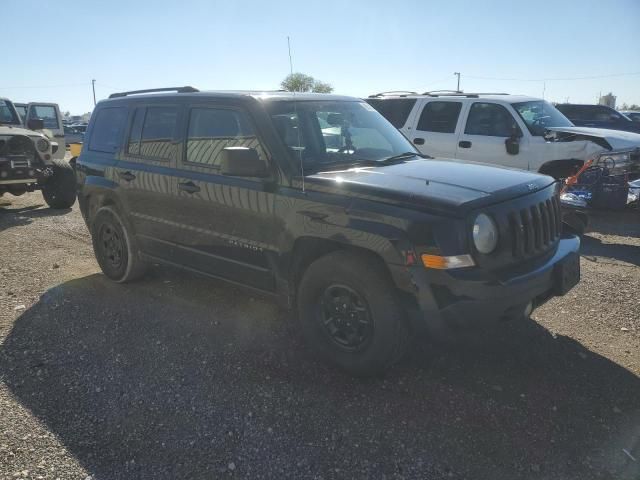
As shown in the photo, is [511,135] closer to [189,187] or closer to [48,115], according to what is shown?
[189,187]

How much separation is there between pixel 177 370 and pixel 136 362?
35 cm

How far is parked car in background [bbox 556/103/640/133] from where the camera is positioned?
14109 mm

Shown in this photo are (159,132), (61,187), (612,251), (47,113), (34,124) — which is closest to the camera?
(159,132)

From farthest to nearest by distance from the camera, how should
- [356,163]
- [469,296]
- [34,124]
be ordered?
[34,124]
[356,163]
[469,296]

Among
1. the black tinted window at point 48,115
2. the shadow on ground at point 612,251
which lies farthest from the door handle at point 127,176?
the black tinted window at point 48,115

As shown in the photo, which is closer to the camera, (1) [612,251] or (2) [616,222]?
(1) [612,251]

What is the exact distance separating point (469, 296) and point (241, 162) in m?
1.70

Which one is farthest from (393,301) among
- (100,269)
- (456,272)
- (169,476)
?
(100,269)

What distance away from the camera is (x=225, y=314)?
14.9ft

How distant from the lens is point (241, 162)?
11.5 feet

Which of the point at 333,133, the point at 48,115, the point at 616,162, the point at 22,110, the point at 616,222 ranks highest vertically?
the point at 22,110

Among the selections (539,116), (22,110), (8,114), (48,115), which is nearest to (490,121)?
(539,116)

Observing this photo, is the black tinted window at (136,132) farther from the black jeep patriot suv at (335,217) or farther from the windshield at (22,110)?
the windshield at (22,110)

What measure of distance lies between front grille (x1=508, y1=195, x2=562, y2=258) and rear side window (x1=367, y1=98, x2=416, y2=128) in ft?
19.0
